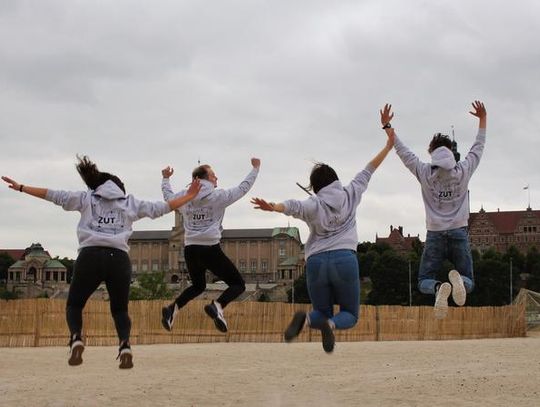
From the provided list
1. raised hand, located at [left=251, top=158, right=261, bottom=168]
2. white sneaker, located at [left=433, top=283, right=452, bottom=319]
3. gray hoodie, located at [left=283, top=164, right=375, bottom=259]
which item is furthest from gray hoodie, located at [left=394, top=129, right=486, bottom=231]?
raised hand, located at [left=251, top=158, right=261, bottom=168]

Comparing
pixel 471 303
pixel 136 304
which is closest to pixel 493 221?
pixel 471 303

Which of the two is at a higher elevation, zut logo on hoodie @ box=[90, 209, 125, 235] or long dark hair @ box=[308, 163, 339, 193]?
long dark hair @ box=[308, 163, 339, 193]

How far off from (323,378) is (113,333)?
17.0 m

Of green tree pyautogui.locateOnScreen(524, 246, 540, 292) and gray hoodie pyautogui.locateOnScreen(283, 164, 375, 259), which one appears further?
green tree pyautogui.locateOnScreen(524, 246, 540, 292)

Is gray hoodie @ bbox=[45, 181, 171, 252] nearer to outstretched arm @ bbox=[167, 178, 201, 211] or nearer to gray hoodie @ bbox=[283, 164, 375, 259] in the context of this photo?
outstretched arm @ bbox=[167, 178, 201, 211]

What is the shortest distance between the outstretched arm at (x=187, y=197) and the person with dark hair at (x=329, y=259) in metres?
1.23

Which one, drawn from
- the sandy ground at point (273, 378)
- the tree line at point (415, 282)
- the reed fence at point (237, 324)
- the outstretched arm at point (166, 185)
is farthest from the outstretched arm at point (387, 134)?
the tree line at point (415, 282)

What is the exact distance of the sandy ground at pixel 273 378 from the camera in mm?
20016

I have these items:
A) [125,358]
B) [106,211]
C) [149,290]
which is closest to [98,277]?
[106,211]

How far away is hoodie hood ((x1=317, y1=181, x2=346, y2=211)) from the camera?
1130cm

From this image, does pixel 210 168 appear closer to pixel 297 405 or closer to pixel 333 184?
pixel 333 184

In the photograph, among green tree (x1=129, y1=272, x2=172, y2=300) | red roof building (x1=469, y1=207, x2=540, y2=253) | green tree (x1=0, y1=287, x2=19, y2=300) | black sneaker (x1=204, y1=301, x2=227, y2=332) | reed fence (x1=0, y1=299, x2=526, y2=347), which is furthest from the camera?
red roof building (x1=469, y1=207, x2=540, y2=253)

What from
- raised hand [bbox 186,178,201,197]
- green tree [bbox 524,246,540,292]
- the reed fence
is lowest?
the reed fence

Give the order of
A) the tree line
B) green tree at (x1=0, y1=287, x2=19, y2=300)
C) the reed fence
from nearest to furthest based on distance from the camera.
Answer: the reed fence < the tree line < green tree at (x1=0, y1=287, x2=19, y2=300)
